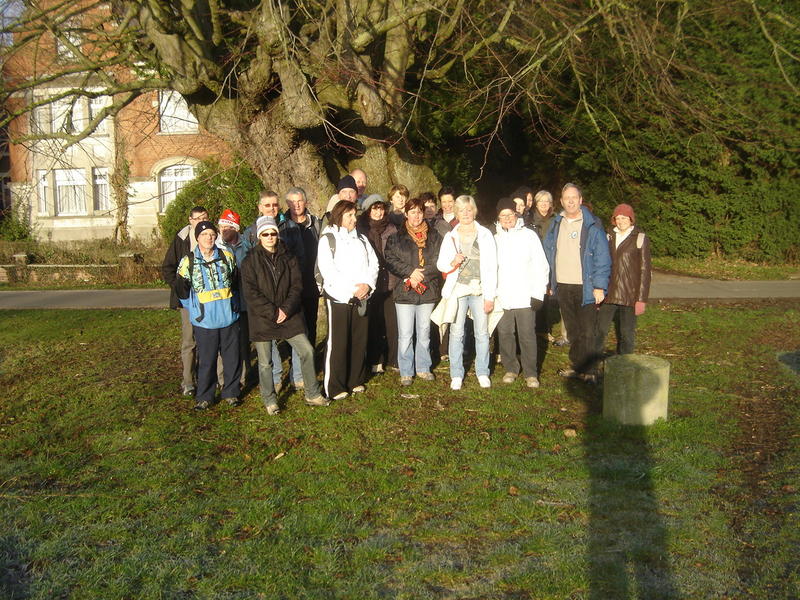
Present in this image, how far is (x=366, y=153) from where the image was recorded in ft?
35.6

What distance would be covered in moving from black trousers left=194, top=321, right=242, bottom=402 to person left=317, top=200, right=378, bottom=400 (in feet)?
2.97

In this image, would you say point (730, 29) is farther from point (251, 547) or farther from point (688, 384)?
point (251, 547)

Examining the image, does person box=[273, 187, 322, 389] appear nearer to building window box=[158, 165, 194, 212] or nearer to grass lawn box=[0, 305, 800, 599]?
grass lawn box=[0, 305, 800, 599]

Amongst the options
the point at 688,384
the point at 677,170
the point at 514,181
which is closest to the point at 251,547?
the point at 688,384

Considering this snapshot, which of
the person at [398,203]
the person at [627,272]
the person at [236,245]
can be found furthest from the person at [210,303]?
the person at [627,272]

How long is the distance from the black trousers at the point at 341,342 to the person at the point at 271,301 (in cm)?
31

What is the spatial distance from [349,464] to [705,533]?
2609 mm

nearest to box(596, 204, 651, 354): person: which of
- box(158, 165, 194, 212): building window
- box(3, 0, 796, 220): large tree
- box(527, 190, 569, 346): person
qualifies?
box(527, 190, 569, 346): person

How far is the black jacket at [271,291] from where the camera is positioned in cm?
718

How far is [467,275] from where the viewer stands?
7961 millimetres

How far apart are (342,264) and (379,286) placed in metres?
0.88

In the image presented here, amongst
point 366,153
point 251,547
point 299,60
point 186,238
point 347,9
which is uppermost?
point 347,9

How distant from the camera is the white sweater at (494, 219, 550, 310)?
801 centimetres

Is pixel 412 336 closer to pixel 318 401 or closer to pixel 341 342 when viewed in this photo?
pixel 341 342
